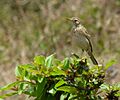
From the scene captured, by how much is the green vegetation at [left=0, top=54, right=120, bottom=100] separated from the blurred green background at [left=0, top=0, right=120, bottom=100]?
5785 millimetres

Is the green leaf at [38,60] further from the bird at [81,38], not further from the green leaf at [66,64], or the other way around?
the bird at [81,38]

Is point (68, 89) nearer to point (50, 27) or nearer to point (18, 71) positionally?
point (18, 71)

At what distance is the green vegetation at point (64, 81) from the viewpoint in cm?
266

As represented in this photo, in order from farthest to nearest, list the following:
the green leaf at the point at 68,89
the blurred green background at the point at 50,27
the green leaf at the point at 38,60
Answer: the blurred green background at the point at 50,27 < the green leaf at the point at 38,60 < the green leaf at the point at 68,89

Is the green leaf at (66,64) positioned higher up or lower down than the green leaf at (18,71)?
lower down

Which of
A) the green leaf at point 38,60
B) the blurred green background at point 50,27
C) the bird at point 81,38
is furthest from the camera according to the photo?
the blurred green background at point 50,27

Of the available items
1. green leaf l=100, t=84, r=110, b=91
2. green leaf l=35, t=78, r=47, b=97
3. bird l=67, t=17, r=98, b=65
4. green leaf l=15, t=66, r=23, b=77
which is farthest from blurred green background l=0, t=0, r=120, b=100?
green leaf l=100, t=84, r=110, b=91

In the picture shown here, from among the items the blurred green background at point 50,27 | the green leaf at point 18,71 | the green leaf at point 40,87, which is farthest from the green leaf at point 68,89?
the blurred green background at point 50,27

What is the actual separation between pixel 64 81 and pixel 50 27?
665cm

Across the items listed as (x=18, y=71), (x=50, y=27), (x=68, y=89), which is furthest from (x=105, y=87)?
(x=50, y=27)

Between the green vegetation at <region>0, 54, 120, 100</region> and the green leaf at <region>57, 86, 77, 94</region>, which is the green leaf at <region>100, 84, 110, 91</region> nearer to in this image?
the green vegetation at <region>0, 54, 120, 100</region>

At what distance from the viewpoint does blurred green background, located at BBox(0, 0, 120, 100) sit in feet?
29.6

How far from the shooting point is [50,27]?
366 inches

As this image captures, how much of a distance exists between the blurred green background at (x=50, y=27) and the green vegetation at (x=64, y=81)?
228 inches
